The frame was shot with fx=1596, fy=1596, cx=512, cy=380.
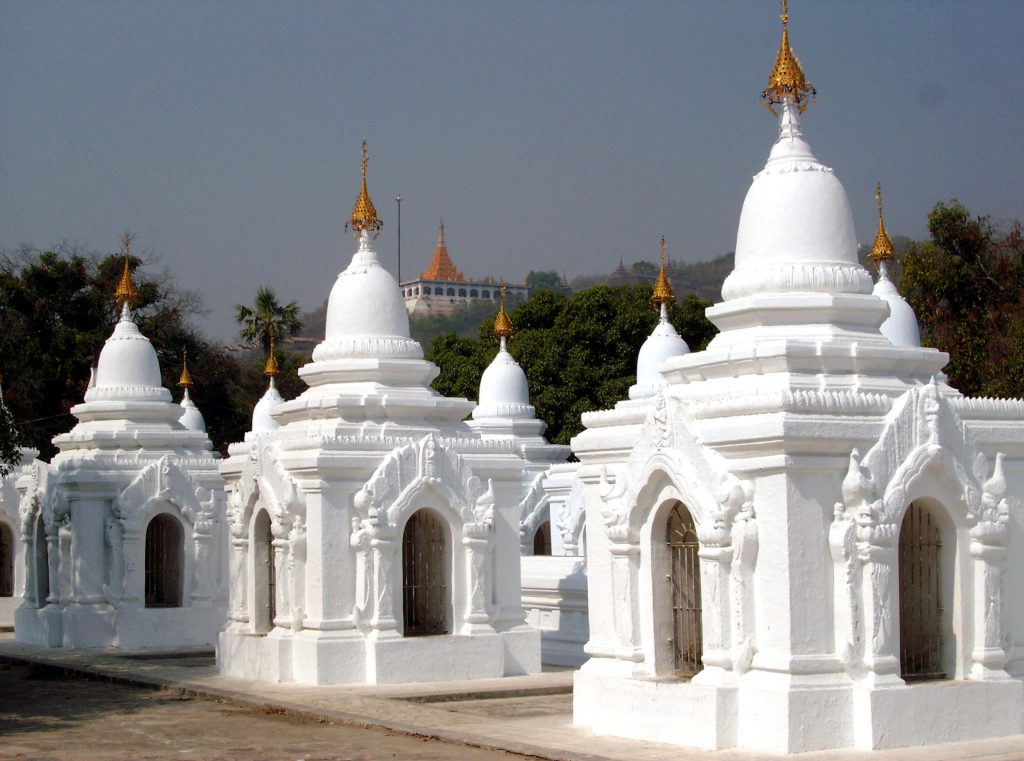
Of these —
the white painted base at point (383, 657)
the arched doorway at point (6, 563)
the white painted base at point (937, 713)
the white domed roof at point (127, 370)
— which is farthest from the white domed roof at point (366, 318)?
the arched doorway at point (6, 563)

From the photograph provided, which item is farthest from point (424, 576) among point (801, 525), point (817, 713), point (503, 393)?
point (503, 393)

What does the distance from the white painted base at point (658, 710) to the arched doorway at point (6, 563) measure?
19969mm

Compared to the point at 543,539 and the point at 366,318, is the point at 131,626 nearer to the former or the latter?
the point at 366,318

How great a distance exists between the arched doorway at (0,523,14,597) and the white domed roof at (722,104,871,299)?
69.8 feet

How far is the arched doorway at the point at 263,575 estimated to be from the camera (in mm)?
21203

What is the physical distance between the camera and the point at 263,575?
21359 millimetres

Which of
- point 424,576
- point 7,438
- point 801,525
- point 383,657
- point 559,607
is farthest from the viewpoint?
point 559,607

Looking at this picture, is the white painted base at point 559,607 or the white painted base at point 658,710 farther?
the white painted base at point 559,607

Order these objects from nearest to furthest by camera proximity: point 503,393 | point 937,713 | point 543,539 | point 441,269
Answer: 1. point 937,713
2. point 503,393
3. point 543,539
4. point 441,269

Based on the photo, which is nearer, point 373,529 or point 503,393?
point 373,529

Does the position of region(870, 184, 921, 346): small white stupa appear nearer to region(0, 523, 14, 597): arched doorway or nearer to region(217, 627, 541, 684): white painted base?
region(217, 627, 541, 684): white painted base

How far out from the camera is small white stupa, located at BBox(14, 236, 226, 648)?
26109 mm

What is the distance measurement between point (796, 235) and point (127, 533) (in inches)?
587

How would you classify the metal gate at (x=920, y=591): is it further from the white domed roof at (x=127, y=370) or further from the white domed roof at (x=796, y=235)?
the white domed roof at (x=127, y=370)
